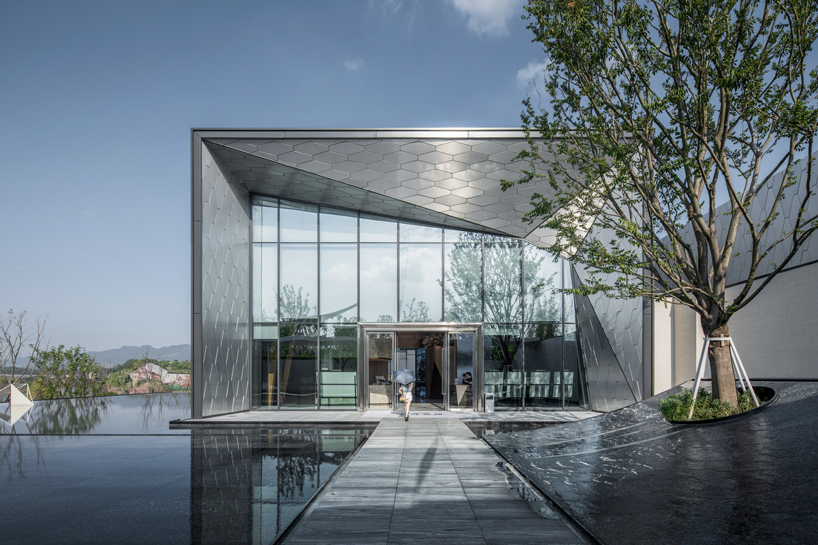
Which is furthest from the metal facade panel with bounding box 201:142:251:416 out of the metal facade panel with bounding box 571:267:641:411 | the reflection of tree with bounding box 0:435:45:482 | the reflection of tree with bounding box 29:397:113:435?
the metal facade panel with bounding box 571:267:641:411

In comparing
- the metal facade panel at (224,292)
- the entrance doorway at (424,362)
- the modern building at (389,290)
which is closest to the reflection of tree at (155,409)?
the modern building at (389,290)

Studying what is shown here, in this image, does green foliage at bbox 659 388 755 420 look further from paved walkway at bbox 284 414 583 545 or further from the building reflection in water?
the building reflection in water

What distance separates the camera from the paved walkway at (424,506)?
5172mm

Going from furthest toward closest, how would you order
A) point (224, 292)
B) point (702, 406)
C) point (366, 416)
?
point (224, 292) < point (366, 416) < point (702, 406)

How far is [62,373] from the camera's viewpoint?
2417 cm

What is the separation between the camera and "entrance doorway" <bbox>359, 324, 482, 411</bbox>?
18141 millimetres

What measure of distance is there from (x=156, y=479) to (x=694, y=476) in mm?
7215

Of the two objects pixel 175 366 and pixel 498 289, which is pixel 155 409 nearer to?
pixel 175 366

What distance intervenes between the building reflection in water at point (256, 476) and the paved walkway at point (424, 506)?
1.30 feet

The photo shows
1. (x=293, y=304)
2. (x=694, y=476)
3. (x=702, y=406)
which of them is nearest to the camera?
(x=694, y=476)

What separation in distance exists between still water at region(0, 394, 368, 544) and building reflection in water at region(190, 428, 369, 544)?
16mm

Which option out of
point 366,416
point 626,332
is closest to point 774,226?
point 626,332

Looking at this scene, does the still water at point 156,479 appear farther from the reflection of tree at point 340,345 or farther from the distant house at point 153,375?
the distant house at point 153,375

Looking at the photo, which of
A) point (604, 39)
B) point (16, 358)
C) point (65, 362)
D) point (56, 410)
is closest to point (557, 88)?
point (604, 39)
